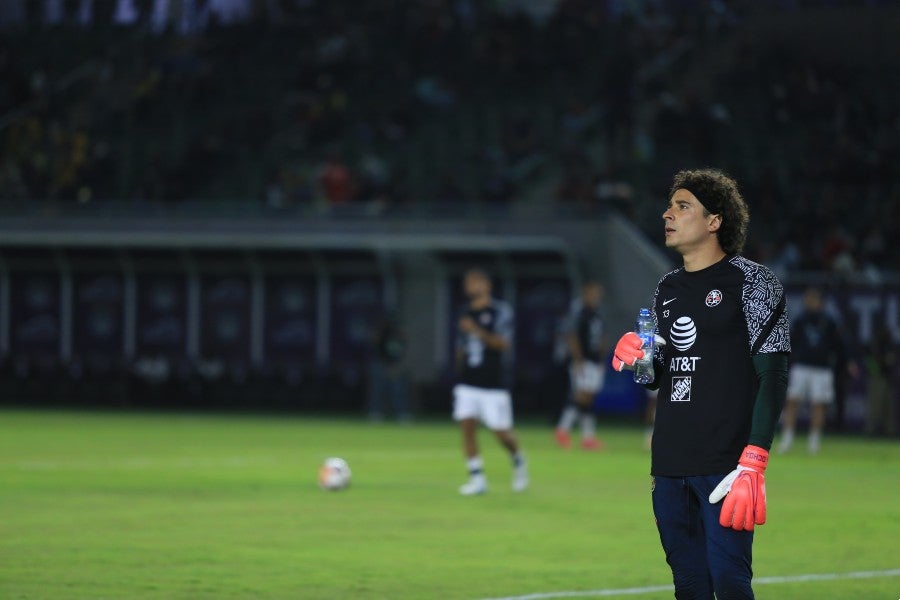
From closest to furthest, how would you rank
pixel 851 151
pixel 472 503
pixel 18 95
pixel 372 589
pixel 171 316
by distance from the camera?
pixel 372 589
pixel 472 503
pixel 851 151
pixel 171 316
pixel 18 95

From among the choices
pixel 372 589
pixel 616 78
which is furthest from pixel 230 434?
pixel 372 589

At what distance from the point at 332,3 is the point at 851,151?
16119 millimetres

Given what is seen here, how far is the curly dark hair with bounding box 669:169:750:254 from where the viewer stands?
271 inches

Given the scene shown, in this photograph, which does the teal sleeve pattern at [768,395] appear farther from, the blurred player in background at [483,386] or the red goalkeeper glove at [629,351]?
the blurred player in background at [483,386]

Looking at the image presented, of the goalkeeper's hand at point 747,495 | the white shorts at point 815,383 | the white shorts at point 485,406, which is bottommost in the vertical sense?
the white shorts at point 815,383

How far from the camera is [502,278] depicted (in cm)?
3981

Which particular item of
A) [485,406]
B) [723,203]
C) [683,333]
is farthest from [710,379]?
[485,406]

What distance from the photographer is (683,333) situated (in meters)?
6.89

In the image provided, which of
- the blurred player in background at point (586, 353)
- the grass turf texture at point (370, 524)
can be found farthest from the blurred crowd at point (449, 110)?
the grass turf texture at point (370, 524)

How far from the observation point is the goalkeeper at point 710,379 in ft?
21.6

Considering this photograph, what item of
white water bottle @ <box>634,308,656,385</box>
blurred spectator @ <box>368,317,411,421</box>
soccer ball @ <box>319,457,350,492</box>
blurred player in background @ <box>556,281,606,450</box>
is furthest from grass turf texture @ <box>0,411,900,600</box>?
blurred spectator @ <box>368,317,411,421</box>

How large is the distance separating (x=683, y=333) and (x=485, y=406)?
11264mm

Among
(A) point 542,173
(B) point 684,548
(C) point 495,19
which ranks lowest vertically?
(B) point 684,548

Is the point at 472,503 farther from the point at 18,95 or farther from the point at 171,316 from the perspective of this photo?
the point at 18,95
